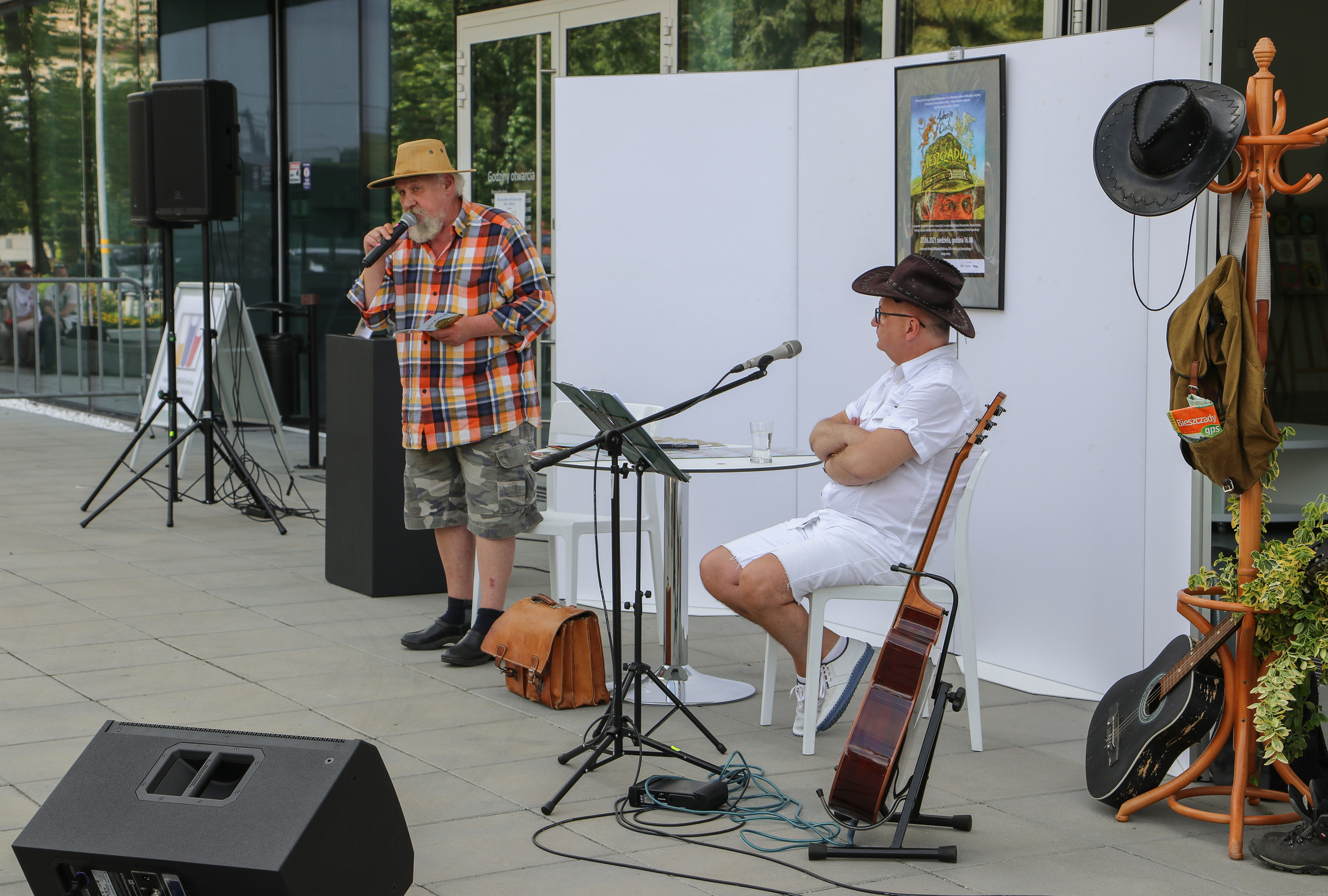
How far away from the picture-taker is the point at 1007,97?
4484 mm

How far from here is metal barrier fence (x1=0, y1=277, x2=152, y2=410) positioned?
11203mm

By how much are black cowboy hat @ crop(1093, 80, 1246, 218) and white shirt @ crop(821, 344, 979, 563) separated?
747 mm

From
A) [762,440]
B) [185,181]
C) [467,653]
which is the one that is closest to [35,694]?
[467,653]

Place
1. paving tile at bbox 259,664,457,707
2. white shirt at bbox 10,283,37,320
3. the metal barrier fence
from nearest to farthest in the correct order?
paving tile at bbox 259,664,457,707
the metal barrier fence
white shirt at bbox 10,283,37,320

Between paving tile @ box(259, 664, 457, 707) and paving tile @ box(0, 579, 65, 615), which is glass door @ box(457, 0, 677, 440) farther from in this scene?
paving tile @ box(259, 664, 457, 707)

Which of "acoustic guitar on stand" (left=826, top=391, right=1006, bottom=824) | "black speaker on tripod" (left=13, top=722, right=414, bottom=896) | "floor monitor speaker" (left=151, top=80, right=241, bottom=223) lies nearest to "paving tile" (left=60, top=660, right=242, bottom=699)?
"black speaker on tripod" (left=13, top=722, right=414, bottom=896)

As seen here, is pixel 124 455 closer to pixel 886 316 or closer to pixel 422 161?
pixel 422 161

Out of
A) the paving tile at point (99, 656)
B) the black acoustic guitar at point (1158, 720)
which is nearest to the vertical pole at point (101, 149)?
the paving tile at point (99, 656)

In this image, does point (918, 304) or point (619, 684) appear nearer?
point (619, 684)

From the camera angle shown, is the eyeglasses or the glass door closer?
the eyeglasses

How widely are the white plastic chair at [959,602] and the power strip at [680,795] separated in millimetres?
466

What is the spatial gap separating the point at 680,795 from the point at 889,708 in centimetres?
54

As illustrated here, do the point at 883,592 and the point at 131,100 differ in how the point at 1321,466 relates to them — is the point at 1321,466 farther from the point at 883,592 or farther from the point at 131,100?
the point at 131,100

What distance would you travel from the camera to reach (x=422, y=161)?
4578mm
